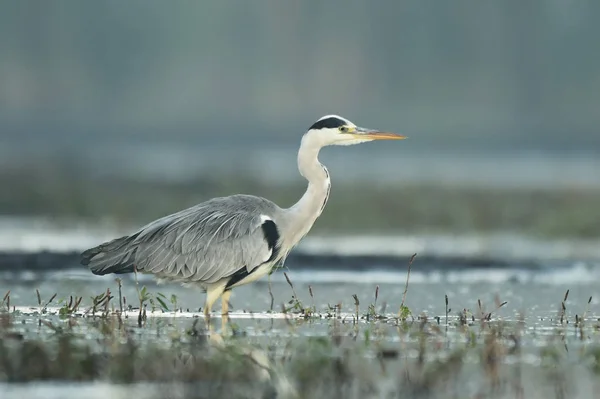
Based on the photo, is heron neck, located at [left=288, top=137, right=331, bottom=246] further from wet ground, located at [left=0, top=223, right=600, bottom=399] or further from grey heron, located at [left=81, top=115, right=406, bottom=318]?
wet ground, located at [left=0, top=223, right=600, bottom=399]

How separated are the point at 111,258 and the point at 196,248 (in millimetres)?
706

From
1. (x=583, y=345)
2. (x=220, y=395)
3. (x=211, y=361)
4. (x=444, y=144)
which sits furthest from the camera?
(x=444, y=144)

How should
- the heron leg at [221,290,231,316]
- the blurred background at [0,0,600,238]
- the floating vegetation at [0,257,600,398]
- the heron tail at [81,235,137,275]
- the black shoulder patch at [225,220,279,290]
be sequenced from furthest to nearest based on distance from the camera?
1. the blurred background at [0,0,600,238]
2. the heron leg at [221,290,231,316]
3. the black shoulder patch at [225,220,279,290]
4. the heron tail at [81,235,137,275]
5. the floating vegetation at [0,257,600,398]

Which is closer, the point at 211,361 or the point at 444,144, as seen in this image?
the point at 211,361

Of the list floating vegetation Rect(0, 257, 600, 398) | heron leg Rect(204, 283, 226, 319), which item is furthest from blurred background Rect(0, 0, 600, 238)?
floating vegetation Rect(0, 257, 600, 398)

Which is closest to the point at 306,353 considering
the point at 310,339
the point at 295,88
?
the point at 310,339

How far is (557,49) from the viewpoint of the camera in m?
119

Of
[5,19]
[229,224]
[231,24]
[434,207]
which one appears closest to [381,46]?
[231,24]

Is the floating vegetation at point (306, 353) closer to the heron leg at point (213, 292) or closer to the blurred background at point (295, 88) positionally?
the heron leg at point (213, 292)

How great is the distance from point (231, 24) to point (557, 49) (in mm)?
26207

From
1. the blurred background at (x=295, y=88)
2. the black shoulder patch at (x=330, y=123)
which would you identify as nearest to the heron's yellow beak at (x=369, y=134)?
the black shoulder patch at (x=330, y=123)

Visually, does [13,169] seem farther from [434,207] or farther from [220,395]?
[220,395]

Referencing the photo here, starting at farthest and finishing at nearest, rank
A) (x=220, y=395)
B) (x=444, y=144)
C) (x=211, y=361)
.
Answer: (x=444, y=144), (x=211, y=361), (x=220, y=395)

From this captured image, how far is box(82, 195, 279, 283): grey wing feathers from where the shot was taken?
13078 mm
